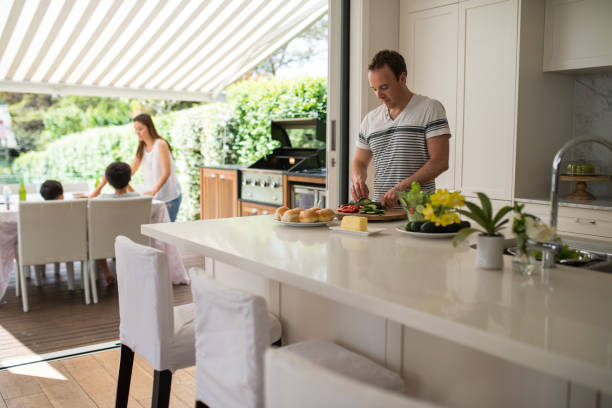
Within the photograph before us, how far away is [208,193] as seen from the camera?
6902 mm

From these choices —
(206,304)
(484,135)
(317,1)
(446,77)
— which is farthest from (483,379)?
(317,1)

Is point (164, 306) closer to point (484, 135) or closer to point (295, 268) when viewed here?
point (295, 268)

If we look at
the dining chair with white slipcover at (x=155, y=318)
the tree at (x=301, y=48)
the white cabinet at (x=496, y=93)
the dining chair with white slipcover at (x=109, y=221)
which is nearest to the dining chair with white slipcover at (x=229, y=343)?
the dining chair with white slipcover at (x=155, y=318)

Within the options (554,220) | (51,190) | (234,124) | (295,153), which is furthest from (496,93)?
(234,124)

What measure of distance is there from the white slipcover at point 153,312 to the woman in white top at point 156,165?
312 centimetres

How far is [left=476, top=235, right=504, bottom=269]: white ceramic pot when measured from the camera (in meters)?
1.52

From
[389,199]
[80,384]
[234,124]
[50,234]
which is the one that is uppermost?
[234,124]

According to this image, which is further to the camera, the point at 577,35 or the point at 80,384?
the point at 577,35

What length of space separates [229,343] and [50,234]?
3.18 meters

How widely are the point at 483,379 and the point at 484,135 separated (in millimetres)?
2804

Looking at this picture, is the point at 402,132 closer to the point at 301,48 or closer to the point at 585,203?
the point at 585,203

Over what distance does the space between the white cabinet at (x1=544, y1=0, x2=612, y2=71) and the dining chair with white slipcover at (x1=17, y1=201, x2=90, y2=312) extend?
11.4 feet

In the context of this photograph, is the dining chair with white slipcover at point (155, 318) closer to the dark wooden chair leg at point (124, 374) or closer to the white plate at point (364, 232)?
the dark wooden chair leg at point (124, 374)

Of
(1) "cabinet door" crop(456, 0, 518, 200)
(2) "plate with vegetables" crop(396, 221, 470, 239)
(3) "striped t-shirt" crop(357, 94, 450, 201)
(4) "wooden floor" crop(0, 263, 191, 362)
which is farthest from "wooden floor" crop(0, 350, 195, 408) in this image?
(1) "cabinet door" crop(456, 0, 518, 200)
